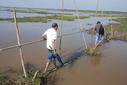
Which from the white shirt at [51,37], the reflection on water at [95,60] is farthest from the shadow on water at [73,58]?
the white shirt at [51,37]

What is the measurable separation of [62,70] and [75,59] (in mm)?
1587

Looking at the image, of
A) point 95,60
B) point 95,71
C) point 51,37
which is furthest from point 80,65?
point 51,37

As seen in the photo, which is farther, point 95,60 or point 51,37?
point 95,60

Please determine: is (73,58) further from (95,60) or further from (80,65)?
(95,60)

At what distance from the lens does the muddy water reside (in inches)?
218

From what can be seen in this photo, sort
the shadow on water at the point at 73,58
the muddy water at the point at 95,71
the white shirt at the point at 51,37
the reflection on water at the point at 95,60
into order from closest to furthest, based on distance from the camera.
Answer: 1. the white shirt at the point at 51,37
2. the muddy water at the point at 95,71
3. the shadow on water at the point at 73,58
4. the reflection on water at the point at 95,60

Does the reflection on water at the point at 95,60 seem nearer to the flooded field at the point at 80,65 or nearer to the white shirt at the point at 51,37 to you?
the flooded field at the point at 80,65

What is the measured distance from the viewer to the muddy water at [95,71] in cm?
554

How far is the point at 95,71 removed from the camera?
646 cm

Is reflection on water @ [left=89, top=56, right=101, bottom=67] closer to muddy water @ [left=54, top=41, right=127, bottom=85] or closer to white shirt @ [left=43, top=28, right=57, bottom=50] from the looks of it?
muddy water @ [left=54, top=41, right=127, bottom=85]

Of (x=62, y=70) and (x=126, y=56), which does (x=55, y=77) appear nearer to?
(x=62, y=70)

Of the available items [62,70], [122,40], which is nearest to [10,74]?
[62,70]

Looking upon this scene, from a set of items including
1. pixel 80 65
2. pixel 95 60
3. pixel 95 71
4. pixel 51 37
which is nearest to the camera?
pixel 51 37

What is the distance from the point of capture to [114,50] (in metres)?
9.72
